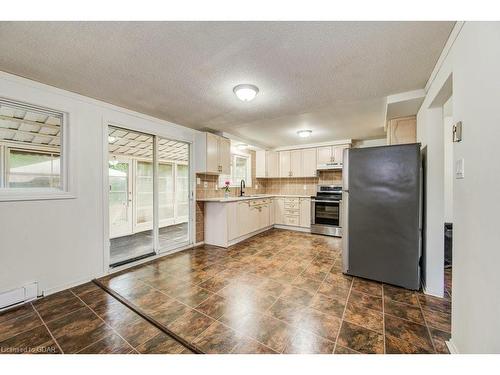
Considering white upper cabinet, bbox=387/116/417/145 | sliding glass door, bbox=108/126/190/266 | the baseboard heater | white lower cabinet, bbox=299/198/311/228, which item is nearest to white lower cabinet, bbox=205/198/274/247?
sliding glass door, bbox=108/126/190/266

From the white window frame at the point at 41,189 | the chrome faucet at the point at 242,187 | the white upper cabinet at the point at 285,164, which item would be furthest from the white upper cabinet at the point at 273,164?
the white window frame at the point at 41,189

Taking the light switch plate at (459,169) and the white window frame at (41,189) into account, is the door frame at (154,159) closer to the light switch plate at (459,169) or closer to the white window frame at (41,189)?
the white window frame at (41,189)

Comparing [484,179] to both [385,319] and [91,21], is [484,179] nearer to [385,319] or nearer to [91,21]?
[385,319]

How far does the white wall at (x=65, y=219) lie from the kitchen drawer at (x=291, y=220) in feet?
13.0

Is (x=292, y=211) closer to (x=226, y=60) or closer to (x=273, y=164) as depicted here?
(x=273, y=164)

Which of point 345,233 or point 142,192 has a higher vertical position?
point 142,192

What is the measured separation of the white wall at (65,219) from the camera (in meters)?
2.07

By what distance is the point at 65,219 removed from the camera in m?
2.41

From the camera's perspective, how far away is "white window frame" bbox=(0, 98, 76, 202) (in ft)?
6.86

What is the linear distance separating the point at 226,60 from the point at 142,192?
3.80 meters

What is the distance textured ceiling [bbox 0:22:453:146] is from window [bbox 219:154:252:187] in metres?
2.58

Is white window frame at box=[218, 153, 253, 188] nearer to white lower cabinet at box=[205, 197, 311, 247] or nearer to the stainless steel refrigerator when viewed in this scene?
white lower cabinet at box=[205, 197, 311, 247]

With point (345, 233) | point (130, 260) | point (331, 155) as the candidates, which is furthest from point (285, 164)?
point (130, 260)

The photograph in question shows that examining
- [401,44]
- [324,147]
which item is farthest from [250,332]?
[324,147]
